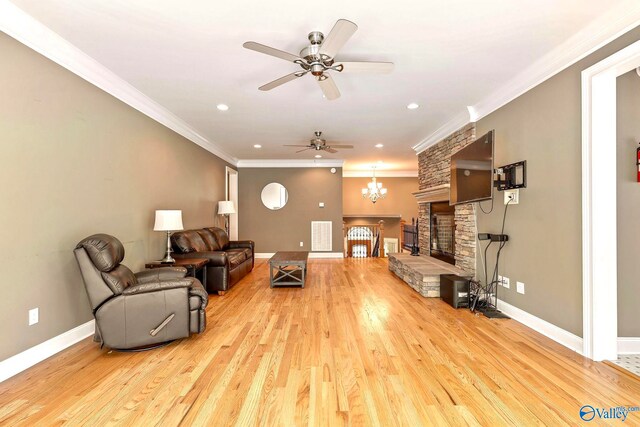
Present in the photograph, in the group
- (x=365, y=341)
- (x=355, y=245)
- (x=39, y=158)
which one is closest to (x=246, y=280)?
(x=365, y=341)

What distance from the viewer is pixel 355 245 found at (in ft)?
37.0

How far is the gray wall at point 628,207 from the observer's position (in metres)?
2.53

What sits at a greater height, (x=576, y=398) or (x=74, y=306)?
(x=74, y=306)

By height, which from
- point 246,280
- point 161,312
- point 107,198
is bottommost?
point 246,280

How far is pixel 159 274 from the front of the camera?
3348 mm

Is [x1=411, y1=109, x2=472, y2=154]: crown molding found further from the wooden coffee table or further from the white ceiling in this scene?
the wooden coffee table

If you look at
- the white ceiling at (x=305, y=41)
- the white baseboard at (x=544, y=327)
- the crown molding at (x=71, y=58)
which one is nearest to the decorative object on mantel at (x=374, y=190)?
the white ceiling at (x=305, y=41)

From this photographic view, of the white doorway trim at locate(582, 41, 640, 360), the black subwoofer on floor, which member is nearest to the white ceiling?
the white doorway trim at locate(582, 41, 640, 360)

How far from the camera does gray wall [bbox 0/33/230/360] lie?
2.25 m

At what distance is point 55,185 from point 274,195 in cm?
588

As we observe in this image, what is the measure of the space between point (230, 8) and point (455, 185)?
337cm

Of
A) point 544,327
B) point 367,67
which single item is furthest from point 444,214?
point 367,67

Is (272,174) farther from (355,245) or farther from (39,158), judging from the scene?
(39,158)

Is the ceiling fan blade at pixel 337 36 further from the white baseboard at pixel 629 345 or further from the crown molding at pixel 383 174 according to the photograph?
the crown molding at pixel 383 174
